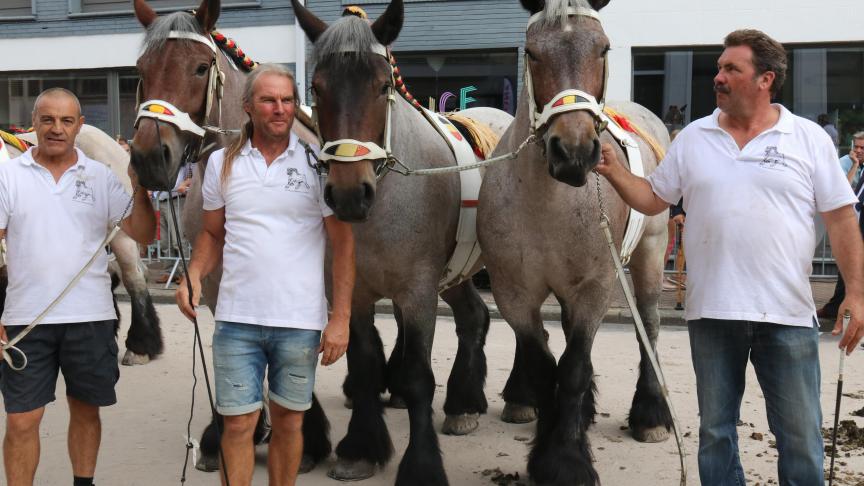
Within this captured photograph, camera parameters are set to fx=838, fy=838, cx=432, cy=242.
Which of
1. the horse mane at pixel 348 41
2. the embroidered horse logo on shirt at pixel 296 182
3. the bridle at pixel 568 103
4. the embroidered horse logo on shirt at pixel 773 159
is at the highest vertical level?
the horse mane at pixel 348 41

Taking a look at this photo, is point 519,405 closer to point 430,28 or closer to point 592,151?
point 592,151

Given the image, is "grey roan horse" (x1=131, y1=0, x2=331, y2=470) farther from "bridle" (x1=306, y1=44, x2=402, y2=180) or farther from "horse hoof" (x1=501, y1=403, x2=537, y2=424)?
"horse hoof" (x1=501, y1=403, x2=537, y2=424)

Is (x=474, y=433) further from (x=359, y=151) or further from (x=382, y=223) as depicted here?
(x=359, y=151)

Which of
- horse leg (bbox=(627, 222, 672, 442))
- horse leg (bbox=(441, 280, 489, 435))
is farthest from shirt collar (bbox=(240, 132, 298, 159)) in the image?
horse leg (bbox=(627, 222, 672, 442))

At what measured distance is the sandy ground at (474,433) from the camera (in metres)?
4.55

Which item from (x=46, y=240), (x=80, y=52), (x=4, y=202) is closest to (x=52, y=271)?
(x=46, y=240)

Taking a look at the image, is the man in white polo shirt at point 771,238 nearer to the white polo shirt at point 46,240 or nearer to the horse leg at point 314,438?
the horse leg at point 314,438

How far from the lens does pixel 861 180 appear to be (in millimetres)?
8750

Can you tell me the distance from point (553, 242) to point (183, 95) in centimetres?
185

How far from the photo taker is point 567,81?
351 cm

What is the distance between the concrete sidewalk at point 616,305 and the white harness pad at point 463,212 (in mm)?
4179

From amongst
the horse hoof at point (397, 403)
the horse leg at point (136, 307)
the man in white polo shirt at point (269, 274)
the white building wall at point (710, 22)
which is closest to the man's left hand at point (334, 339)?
the man in white polo shirt at point (269, 274)

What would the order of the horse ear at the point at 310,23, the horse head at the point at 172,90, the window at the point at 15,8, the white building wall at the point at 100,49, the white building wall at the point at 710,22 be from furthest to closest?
the window at the point at 15,8, the white building wall at the point at 100,49, the white building wall at the point at 710,22, the horse ear at the point at 310,23, the horse head at the point at 172,90

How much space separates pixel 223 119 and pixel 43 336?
55.1 inches
